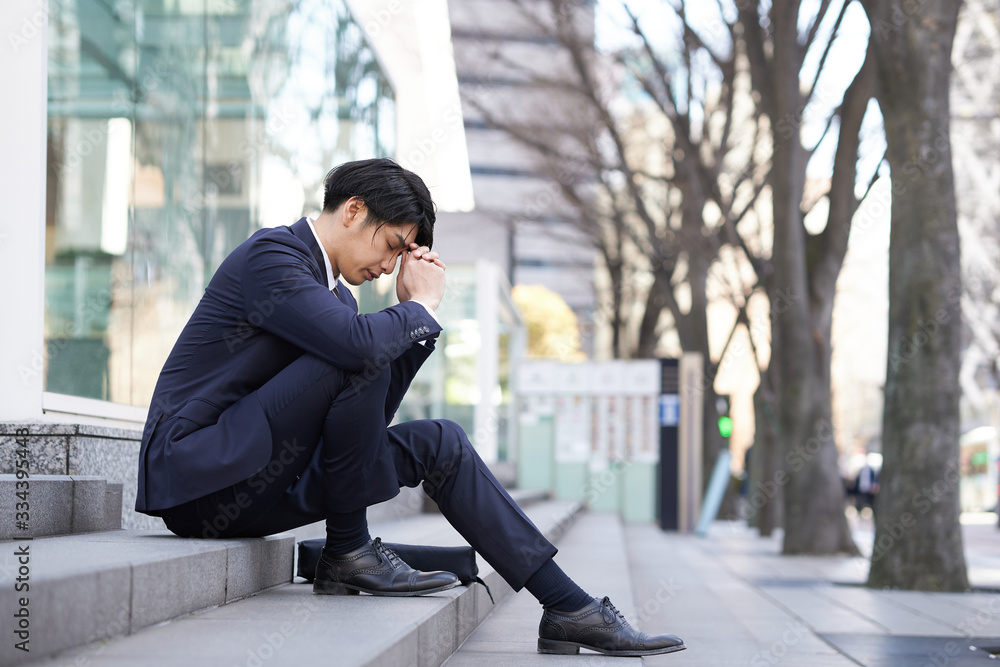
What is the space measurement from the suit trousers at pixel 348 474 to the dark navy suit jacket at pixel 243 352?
7 cm

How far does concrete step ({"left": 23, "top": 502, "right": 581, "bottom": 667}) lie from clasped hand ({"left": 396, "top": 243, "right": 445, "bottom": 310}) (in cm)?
92

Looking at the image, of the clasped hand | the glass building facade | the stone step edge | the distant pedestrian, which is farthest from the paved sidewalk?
the distant pedestrian

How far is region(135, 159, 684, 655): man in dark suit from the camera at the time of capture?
2.95 meters

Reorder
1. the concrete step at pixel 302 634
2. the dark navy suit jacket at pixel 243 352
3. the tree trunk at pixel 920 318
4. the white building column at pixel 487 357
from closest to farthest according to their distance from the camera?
the concrete step at pixel 302 634
the dark navy suit jacket at pixel 243 352
the tree trunk at pixel 920 318
the white building column at pixel 487 357

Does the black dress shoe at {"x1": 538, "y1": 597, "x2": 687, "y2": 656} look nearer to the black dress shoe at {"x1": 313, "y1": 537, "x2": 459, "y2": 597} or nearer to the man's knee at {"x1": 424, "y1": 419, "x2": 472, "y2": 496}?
the black dress shoe at {"x1": 313, "y1": 537, "x2": 459, "y2": 597}

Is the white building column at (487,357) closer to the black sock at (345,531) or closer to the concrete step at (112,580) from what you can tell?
the black sock at (345,531)

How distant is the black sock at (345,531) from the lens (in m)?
3.24


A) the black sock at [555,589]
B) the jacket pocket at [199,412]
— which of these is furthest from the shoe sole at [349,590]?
the jacket pocket at [199,412]

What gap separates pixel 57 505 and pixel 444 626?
4.22 ft

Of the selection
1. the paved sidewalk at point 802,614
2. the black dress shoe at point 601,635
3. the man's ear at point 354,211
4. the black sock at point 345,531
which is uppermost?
the man's ear at point 354,211

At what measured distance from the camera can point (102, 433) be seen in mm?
4051

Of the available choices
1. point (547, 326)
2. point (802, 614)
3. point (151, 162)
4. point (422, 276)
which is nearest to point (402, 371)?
point (422, 276)

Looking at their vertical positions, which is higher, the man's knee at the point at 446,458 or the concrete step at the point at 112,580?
the man's knee at the point at 446,458

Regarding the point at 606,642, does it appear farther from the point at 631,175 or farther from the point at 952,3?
the point at 631,175
